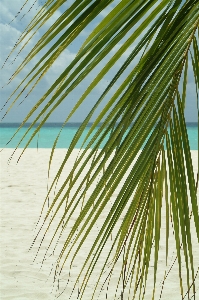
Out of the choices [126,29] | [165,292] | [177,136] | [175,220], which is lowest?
[165,292]

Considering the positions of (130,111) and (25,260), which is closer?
(130,111)

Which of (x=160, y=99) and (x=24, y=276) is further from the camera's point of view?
(x=24, y=276)

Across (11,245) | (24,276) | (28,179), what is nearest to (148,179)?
(24,276)

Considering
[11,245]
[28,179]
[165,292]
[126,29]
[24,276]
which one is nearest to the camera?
[126,29]

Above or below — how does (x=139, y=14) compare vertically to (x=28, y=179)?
above

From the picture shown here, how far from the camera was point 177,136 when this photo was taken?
600mm

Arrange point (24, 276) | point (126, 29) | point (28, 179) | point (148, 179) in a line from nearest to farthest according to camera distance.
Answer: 1. point (126, 29)
2. point (148, 179)
3. point (24, 276)
4. point (28, 179)

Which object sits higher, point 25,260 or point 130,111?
point 130,111

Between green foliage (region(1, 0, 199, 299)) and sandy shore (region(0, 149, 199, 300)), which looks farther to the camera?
sandy shore (region(0, 149, 199, 300))

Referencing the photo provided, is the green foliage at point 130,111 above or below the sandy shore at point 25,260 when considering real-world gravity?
above

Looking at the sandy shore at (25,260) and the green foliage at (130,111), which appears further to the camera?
the sandy shore at (25,260)

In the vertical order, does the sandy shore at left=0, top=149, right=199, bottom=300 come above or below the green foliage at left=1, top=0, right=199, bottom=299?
below

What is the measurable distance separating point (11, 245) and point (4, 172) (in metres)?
4.63

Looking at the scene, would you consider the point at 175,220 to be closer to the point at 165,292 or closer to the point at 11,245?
the point at 165,292
